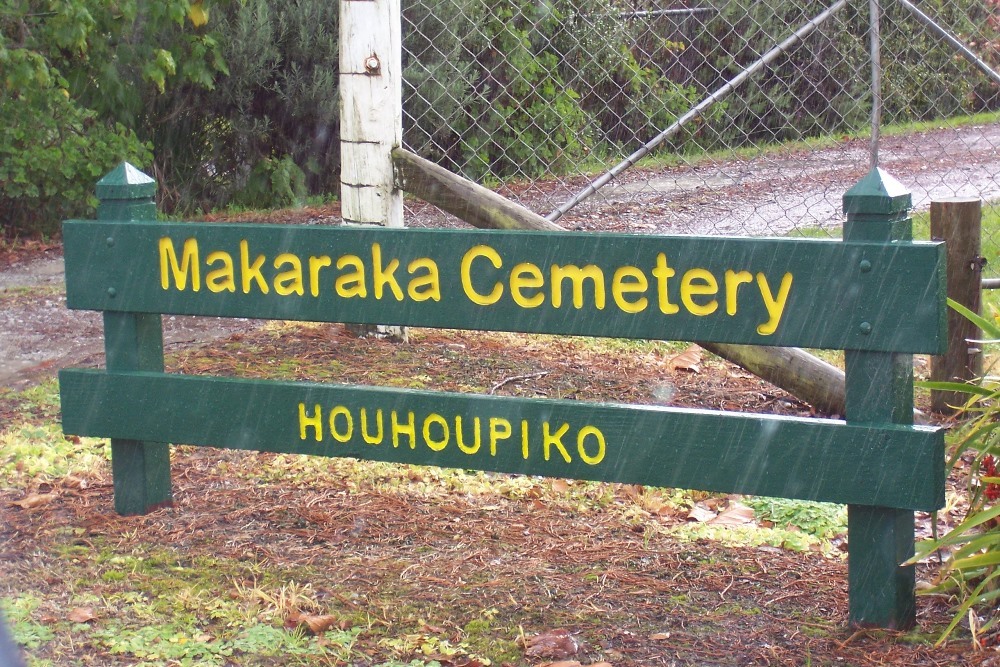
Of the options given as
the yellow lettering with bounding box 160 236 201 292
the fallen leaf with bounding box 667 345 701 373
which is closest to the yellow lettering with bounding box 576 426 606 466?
the yellow lettering with bounding box 160 236 201 292

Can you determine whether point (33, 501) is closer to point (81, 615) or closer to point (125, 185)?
point (81, 615)

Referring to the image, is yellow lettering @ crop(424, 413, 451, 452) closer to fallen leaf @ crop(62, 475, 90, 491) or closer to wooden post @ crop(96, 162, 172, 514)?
wooden post @ crop(96, 162, 172, 514)

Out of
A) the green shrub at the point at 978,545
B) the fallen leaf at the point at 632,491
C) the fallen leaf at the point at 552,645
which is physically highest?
the green shrub at the point at 978,545

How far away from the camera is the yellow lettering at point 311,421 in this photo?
3209 mm

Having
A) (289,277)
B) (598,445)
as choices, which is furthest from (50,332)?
(598,445)

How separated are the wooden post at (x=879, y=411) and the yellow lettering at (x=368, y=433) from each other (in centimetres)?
123

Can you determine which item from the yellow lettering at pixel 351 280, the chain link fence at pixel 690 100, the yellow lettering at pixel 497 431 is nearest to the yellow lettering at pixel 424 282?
the yellow lettering at pixel 351 280

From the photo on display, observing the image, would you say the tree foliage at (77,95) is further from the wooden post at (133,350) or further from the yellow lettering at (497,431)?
the yellow lettering at (497,431)

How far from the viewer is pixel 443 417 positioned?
3.07 m

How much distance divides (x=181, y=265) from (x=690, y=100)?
3913 mm

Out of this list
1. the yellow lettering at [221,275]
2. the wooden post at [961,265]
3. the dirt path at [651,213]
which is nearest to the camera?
the yellow lettering at [221,275]

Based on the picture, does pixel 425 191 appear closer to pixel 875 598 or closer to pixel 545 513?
pixel 545 513

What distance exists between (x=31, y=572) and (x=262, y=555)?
0.62m

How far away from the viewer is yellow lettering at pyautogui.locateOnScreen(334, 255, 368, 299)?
315 cm
